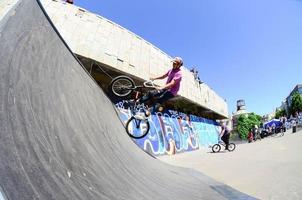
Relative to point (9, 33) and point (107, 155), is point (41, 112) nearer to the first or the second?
point (9, 33)

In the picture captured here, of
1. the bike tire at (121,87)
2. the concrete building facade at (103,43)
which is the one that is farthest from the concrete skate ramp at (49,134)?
the concrete building facade at (103,43)

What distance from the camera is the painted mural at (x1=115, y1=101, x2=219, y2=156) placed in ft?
48.0

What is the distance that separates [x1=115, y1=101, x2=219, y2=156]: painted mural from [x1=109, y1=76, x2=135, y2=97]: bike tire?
13.9 feet

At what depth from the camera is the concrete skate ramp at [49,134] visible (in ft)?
4.64

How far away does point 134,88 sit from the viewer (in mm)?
6496

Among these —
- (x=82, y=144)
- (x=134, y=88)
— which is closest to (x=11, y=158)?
(x=82, y=144)

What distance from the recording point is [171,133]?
61.2 feet

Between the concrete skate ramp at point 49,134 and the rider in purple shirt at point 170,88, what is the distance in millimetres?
3067

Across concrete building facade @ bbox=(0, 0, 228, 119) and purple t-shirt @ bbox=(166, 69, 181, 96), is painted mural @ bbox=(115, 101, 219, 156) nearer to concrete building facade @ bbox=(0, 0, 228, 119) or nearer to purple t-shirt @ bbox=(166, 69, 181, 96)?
concrete building facade @ bbox=(0, 0, 228, 119)

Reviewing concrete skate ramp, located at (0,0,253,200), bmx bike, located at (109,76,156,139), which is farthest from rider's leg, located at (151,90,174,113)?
concrete skate ramp, located at (0,0,253,200)

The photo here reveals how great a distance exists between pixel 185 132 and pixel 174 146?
4.07 metres

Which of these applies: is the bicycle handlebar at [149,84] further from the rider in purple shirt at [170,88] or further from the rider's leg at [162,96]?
the rider's leg at [162,96]

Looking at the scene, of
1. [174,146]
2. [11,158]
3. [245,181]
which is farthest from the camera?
[174,146]

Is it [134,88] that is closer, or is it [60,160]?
[60,160]
